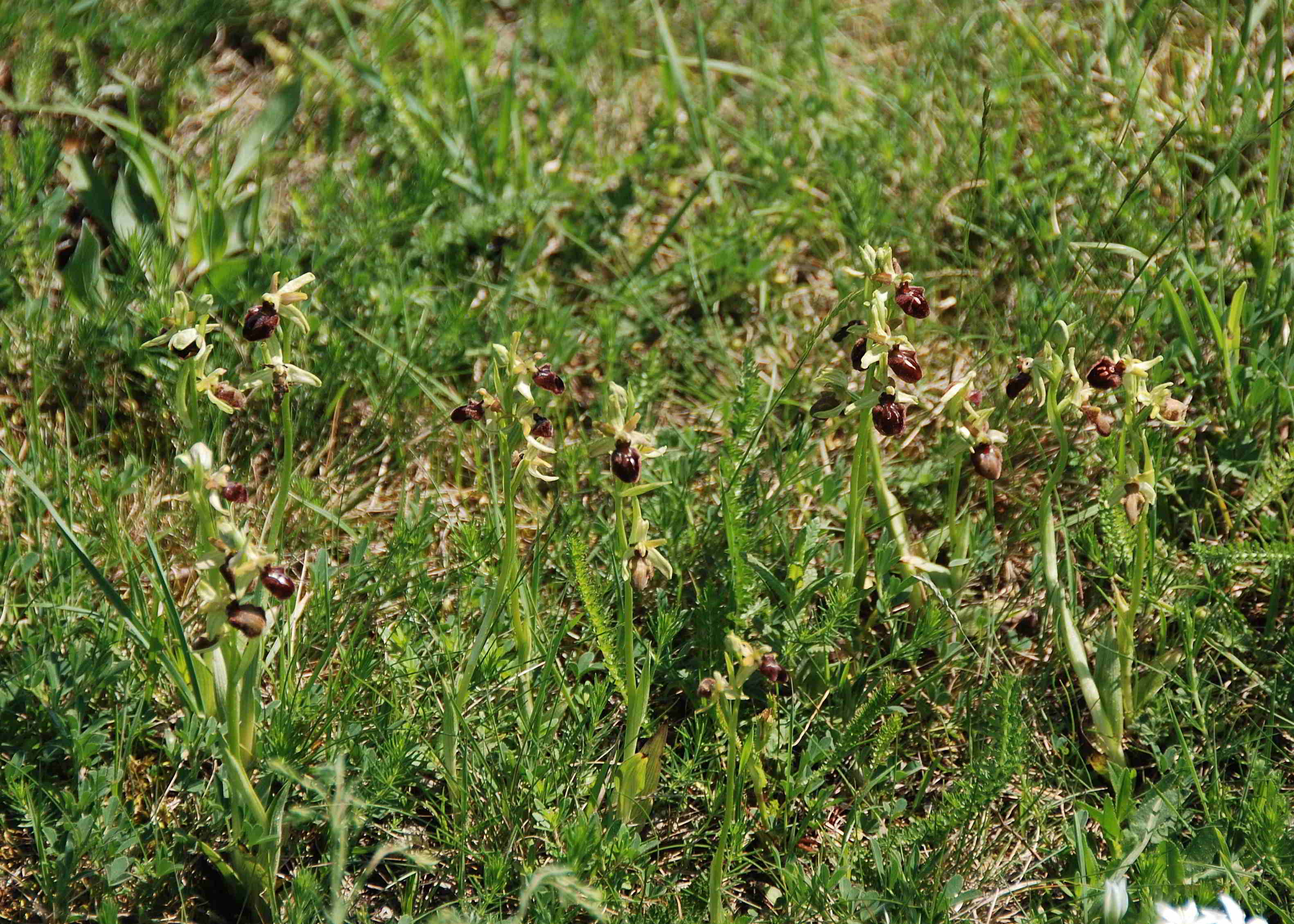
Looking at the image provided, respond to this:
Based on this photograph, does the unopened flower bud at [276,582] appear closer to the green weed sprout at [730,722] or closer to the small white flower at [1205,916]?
the green weed sprout at [730,722]

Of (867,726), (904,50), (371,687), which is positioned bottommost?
(867,726)

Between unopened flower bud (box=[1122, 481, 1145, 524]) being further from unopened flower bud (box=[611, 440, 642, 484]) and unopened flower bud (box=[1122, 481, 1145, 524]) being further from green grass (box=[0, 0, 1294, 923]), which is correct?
unopened flower bud (box=[611, 440, 642, 484])

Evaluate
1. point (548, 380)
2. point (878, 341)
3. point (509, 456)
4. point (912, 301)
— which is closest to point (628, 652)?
point (509, 456)

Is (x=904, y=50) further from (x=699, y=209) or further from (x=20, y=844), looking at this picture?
(x=20, y=844)

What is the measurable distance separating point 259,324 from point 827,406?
1132mm

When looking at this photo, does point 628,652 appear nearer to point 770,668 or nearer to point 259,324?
point 770,668

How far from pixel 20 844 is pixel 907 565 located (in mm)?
1903

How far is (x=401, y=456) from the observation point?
317 centimetres

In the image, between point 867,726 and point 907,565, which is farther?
point 907,565

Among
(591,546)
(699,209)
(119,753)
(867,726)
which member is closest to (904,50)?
(699,209)

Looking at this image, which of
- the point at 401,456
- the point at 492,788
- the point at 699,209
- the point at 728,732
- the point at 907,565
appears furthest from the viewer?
the point at 699,209

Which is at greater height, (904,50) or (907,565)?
(904,50)

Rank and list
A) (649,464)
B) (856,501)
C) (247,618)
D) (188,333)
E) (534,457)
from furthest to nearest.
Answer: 1. (649,464)
2. (856,501)
3. (534,457)
4. (188,333)
5. (247,618)

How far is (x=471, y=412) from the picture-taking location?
2.20 m
